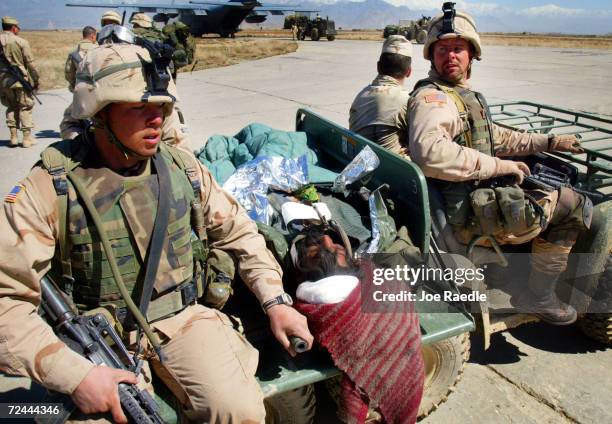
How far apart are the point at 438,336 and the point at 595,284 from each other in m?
1.35

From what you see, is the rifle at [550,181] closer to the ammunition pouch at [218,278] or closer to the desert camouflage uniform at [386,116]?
the desert camouflage uniform at [386,116]

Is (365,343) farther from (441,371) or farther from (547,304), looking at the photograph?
(547,304)

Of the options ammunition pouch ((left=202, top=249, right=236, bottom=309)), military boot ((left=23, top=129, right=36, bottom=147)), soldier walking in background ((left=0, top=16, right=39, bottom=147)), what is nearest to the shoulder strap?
ammunition pouch ((left=202, top=249, right=236, bottom=309))

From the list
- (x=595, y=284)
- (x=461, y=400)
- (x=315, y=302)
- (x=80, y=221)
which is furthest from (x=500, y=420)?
(x=80, y=221)

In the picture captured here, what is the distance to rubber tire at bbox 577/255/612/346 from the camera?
3111 millimetres

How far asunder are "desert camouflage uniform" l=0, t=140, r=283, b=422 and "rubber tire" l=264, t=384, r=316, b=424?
1.53 feet

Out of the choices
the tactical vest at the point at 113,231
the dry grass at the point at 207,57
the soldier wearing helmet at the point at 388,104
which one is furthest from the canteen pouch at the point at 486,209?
the dry grass at the point at 207,57

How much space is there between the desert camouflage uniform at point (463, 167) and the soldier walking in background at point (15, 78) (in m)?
6.90

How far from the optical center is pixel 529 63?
19359 mm

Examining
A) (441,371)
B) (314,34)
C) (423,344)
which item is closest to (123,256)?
(423,344)

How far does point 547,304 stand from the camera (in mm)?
3033

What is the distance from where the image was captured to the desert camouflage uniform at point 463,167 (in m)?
2.80

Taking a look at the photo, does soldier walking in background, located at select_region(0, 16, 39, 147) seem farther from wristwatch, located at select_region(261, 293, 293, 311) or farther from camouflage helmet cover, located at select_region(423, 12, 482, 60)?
wristwatch, located at select_region(261, 293, 293, 311)

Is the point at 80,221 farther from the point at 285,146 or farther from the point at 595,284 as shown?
the point at 595,284
